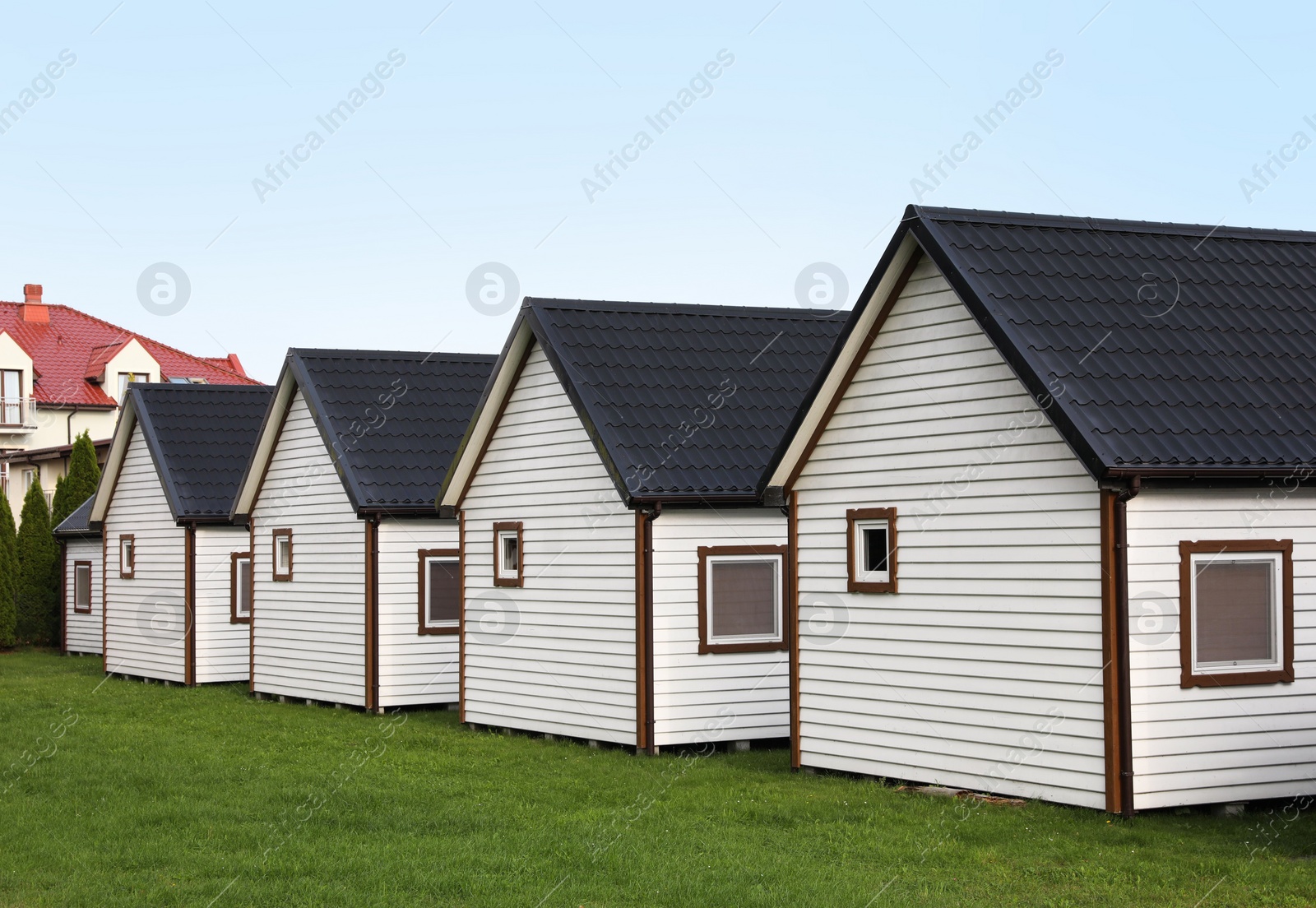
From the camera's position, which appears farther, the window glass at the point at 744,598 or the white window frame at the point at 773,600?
the window glass at the point at 744,598

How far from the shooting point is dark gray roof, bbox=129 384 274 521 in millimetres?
29688

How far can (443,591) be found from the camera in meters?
24.8

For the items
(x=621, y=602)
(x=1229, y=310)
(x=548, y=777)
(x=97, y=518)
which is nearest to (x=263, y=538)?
(x=97, y=518)

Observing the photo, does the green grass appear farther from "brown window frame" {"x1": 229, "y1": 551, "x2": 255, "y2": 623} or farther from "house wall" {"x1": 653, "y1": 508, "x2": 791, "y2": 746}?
"brown window frame" {"x1": 229, "y1": 551, "x2": 255, "y2": 623}

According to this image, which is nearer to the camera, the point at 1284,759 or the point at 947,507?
the point at 1284,759

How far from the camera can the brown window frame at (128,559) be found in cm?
3222

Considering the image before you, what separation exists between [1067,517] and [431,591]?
13.2 m

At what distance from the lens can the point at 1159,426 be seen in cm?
1362

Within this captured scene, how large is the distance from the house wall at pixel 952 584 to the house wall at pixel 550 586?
3.18 metres

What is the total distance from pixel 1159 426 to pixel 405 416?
14.9 metres

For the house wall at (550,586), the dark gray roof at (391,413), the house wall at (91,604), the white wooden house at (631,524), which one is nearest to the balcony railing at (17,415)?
the house wall at (91,604)

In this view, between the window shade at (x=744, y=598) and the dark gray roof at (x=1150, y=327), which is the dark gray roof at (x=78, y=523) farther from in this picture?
the dark gray roof at (x=1150, y=327)

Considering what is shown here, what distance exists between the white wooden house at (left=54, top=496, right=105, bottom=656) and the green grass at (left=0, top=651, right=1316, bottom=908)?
19.4 meters

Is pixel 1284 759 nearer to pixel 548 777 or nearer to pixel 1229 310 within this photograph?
pixel 1229 310
